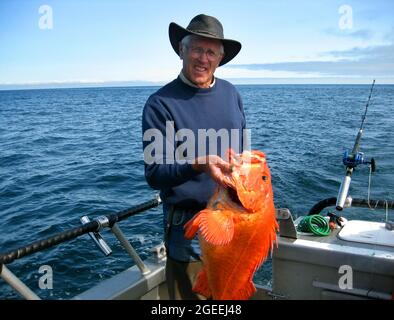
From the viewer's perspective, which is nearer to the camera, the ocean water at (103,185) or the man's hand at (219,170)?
the man's hand at (219,170)

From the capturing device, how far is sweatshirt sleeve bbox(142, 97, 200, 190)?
2680mm

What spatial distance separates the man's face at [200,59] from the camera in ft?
10.3

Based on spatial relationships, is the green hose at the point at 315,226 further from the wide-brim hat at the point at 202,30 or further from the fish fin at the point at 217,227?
Answer: the wide-brim hat at the point at 202,30

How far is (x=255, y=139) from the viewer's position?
23.0 m

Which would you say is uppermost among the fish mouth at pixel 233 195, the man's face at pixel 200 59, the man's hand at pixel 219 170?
the man's face at pixel 200 59

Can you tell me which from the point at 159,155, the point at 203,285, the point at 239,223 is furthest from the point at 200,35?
the point at 203,285

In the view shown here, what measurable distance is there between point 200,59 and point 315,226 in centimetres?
212

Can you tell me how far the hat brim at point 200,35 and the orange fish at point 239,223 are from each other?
4.02 ft

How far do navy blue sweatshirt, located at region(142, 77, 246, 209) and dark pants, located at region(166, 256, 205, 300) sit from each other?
1.79 feet

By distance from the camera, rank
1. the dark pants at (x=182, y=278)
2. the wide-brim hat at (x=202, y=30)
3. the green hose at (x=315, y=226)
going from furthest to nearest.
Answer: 1. the green hose at (x=315, y=226)
2. the dark pants at (x=182, y=278)
3. the wide-brim hat at (x=202, y=30)

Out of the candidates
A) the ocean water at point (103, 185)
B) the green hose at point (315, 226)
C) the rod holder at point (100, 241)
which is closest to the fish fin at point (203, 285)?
the rod holder at point (100, 241)

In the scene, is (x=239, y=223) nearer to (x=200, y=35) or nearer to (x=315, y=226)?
(x=200, y=35)

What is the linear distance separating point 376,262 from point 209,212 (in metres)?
1.90
